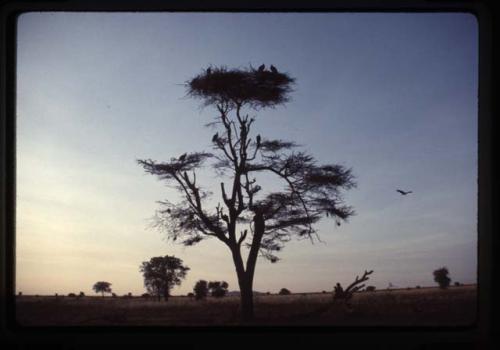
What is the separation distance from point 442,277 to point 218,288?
8.86 ft

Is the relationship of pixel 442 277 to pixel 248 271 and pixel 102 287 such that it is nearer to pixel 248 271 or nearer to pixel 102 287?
pixel 248 271

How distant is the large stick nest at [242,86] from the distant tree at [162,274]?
6.88 ft

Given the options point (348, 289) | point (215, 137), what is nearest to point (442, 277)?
point (348, 289)

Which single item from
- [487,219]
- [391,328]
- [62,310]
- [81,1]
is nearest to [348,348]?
[391,328]

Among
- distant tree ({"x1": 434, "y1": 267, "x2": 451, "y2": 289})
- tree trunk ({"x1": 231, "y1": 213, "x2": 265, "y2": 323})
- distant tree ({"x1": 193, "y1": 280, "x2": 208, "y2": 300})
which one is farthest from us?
distant tree ({"x1": 193, "y1": 280, "x2": 208, "y2": 300})

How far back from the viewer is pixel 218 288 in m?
7.07

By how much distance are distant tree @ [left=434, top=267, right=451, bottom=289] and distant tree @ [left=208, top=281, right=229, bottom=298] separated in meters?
2.50

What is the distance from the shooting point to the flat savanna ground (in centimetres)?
705

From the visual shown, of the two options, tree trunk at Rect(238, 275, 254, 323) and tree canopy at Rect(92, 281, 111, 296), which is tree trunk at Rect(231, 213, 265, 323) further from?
tree canopy at Rect(92, 281, 111, 296)

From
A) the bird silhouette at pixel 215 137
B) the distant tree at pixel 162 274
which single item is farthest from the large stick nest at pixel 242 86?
the distant tree at pixel 162 274

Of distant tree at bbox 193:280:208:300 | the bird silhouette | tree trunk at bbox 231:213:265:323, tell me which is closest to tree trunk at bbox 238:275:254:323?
tree trunk at bbox 231:213:265:323

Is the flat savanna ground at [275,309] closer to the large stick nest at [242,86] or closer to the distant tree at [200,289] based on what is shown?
the distant tree at [200,289]

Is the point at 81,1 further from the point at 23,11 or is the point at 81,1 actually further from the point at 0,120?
the point at 0,120

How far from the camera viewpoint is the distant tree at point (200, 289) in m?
7.15
